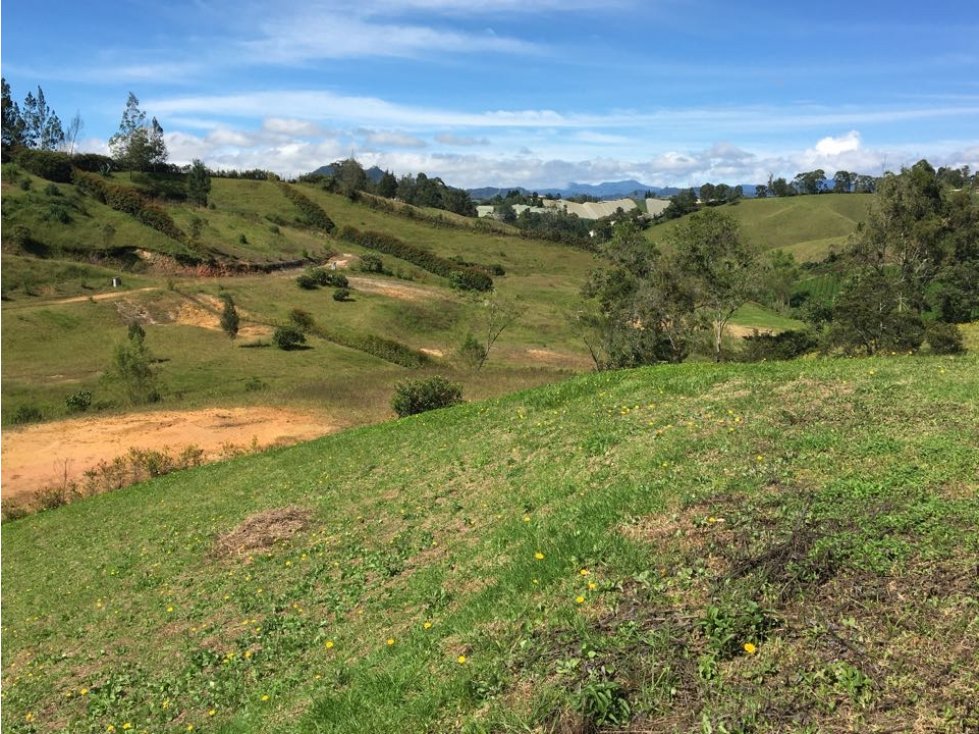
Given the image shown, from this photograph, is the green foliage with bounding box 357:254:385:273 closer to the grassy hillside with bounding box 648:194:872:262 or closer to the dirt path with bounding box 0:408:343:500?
the dirt path with bounding box 0:408:343:500

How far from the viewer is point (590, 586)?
7.01 m

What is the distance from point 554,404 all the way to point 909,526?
37.9 ft

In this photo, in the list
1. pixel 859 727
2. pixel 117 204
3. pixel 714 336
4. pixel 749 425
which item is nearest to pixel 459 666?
pixel 859 727

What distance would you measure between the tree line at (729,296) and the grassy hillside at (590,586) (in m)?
31.4

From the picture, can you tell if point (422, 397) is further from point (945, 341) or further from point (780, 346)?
point (780, 346)

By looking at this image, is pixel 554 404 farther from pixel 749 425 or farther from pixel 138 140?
pixel 138 140

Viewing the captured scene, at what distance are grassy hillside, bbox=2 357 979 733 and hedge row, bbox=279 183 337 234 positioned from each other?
12026 centimetres

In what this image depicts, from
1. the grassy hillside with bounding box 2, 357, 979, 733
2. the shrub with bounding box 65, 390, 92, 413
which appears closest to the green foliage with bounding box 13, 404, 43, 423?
the shrub with bounding box 65, 390, 92, 413

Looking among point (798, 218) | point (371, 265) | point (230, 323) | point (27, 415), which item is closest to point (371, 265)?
point (371, 265)

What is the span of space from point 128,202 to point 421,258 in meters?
44.3

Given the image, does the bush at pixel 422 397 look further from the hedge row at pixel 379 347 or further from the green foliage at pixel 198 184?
the green foliage at pixel 198 184

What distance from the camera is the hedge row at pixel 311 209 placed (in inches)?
5189

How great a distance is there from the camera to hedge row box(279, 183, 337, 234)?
432 feet

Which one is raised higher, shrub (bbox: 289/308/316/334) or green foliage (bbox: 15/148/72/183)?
green foliage (bbox: 15/148/72/183)
